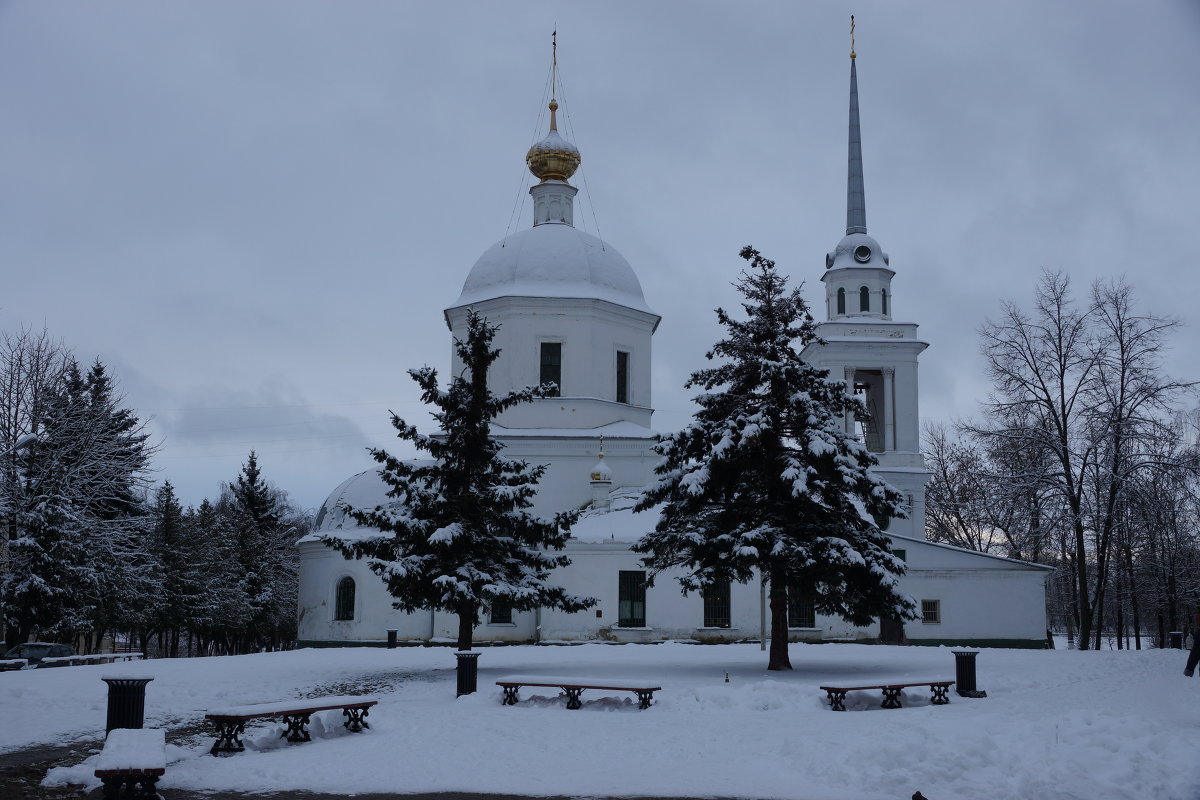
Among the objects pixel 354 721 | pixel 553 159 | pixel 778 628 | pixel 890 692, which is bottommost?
pixel 354 721

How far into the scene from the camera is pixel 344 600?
33656 mm

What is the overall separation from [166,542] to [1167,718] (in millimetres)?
42265

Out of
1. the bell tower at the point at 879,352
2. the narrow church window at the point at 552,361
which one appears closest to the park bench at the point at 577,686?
the narrow church window at the point at 552,361

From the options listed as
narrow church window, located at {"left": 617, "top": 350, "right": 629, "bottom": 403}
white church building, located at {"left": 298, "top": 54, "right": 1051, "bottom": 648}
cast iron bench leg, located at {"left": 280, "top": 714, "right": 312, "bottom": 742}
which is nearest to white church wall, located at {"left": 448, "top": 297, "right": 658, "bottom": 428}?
white church building, located at {"left": 298, "top": 54, "right": 1051, "bottom": 648}

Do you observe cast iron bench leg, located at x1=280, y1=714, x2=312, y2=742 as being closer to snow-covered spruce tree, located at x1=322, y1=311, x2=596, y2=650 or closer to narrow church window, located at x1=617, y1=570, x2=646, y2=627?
snow-covered spruce tree, located at x1=322, y1=311, x2=596, y2=650

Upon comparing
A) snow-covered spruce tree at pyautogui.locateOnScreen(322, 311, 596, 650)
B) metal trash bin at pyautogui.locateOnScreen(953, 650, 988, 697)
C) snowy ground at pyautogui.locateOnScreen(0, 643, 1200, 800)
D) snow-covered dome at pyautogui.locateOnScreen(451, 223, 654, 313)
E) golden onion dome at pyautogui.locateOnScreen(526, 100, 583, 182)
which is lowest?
snowy ground at pyautogui.locateOnScreen(0, 643, 1200, 800)

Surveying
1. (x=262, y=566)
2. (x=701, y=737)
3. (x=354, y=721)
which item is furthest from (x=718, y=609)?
(x=262, y=566)

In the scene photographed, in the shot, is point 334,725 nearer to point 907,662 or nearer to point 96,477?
point 907,662

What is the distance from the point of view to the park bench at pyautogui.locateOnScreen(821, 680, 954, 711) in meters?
14.7

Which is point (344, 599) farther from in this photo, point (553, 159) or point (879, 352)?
point (879, 352)

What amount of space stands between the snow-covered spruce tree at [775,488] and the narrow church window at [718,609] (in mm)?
9866

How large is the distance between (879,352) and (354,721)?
29.4 m

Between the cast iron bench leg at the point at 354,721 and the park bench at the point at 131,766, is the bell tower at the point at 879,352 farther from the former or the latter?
the park bench at the point at 131,766

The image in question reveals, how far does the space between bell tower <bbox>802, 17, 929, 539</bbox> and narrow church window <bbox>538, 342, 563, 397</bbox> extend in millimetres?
10070
